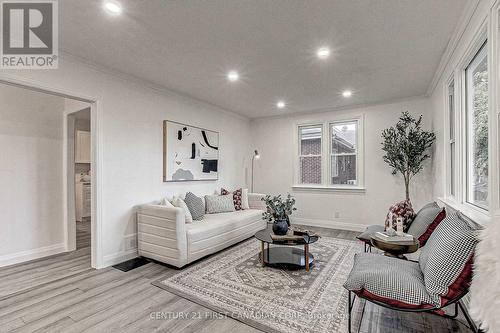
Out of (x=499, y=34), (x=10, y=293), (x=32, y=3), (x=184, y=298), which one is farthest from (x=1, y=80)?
(x=499, y=34)

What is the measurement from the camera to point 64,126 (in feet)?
12.5

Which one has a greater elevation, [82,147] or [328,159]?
[82,147]

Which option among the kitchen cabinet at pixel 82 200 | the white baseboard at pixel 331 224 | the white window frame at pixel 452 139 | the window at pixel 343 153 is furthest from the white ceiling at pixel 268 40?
the kitchen cabinet at pixel 82 200

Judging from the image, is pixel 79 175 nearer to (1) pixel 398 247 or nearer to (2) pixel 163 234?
(2) pixel 163 234

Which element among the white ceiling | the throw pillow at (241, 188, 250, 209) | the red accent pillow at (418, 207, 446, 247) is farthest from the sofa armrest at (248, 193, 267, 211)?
the red accent pillow at (418, 207, 446, 247)

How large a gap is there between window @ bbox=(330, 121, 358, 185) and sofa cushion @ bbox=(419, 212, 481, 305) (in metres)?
3.48

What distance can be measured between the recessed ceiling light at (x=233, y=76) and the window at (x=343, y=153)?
2.66 m

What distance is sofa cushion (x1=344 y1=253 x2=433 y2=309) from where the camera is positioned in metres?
1.61

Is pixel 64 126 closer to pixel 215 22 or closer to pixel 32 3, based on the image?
pixel 32 3

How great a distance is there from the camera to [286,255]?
3426 millimetres

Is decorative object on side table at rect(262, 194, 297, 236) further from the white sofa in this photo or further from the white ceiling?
the white ceiling

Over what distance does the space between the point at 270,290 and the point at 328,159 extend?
3.49 m

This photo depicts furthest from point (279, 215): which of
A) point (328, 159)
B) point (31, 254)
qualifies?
point (31, 254)

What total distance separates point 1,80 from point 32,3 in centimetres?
89
